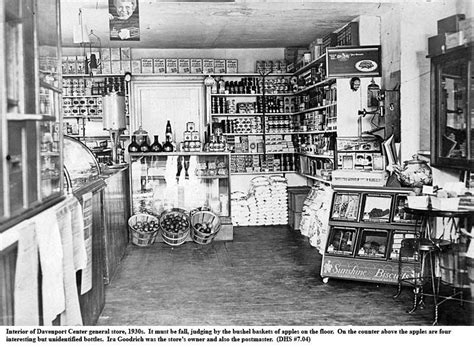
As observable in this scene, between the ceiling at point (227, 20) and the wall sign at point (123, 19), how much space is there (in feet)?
5.69

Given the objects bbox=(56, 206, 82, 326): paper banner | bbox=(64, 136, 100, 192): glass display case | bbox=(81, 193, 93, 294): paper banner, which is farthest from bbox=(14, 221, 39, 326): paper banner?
bbox=(64, 136, 100, 192): glass display case

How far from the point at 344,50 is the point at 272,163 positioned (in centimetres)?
331

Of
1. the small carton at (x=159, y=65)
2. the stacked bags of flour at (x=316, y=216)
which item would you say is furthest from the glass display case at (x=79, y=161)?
the small carton at (x=159, y=65)

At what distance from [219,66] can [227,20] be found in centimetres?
223

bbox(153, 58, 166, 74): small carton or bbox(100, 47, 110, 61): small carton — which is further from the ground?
bbox(100, 47, 110, 61): small carton

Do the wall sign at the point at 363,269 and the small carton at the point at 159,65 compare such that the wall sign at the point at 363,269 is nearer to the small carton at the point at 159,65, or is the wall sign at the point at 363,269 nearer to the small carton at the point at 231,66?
the small carton at the point at 231,66

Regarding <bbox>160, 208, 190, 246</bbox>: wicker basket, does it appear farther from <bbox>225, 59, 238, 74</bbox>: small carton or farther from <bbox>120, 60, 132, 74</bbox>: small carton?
<bbox>225, 59, 238, 74</bbox>: small carton

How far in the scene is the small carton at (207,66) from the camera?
10.1m

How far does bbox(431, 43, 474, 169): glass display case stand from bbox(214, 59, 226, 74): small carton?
202 inches

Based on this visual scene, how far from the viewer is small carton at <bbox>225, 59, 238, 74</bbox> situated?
10109 mm

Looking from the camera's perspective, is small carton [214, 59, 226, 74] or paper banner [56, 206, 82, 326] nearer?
paper banner [56, 206, 82, 326]

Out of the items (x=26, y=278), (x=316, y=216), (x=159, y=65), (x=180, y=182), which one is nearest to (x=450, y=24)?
(x=316, y=216)

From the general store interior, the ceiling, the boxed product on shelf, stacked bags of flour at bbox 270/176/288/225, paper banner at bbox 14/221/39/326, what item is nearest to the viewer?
paper banner at bbox 14/221/39/326

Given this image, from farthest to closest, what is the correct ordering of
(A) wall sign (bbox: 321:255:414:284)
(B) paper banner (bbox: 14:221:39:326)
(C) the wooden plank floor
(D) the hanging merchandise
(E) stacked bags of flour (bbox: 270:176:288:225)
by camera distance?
(E) stacked bags of flour (bbox: 270:176:288:225) < (D) the hanging merchandise < (A) wall sign (bbox: 321:255:414:284) < (C) the wooden plank floor < (B) paper banner (bbox: 14:221:39:326)
